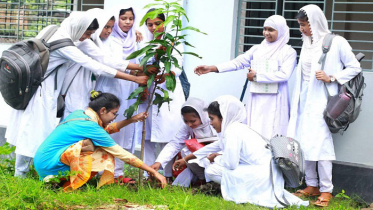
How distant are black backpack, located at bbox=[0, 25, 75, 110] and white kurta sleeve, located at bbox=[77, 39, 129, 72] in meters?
0.21

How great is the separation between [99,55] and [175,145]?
3.85 ft

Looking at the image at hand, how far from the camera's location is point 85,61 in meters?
5.64

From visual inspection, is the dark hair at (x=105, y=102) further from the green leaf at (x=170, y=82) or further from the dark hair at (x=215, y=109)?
the dark hair at (x=215, y=109)

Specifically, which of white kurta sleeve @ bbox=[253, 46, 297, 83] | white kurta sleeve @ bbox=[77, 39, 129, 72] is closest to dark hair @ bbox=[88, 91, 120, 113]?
white kurta sleeve @ bbox=[77, 39, 129, 72]

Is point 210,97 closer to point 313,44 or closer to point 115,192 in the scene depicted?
point 313,44

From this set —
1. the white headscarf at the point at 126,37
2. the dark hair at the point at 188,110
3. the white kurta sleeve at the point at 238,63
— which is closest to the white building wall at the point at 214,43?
the white kurta sleeve at the point at 238,63

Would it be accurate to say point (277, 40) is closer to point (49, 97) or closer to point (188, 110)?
point (188, 110)

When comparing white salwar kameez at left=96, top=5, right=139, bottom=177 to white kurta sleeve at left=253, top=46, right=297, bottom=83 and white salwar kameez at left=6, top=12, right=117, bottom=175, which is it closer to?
white salwar kameez at left=6, top=12, right=117, bottom=175

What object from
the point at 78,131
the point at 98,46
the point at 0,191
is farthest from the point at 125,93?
the point at 0,191

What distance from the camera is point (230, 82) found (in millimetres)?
6945

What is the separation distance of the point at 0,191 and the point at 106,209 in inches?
36.8

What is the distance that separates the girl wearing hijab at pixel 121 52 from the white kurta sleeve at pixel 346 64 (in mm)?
2019

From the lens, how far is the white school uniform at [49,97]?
5.61 meters

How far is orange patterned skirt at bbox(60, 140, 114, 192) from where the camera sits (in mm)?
5332
